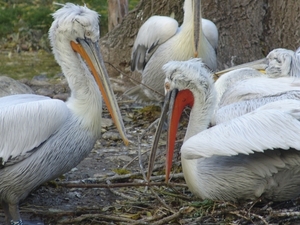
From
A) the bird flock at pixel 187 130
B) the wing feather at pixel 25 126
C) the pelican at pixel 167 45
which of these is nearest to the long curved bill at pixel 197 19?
the pelican at pixel 167 45

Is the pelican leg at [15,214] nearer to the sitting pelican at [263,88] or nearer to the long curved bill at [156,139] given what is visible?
the long curved bill at [156,139]

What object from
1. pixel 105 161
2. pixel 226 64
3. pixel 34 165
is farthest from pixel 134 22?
pixel 34 165

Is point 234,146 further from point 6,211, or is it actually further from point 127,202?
point 6,211

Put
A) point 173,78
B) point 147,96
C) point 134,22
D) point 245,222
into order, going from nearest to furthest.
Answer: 1. point 245,222
2. point 173,78
3. point 147,96
4. point 134,22

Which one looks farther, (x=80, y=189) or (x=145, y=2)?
(x=145, y=2)

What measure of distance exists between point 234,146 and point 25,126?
1.39 metres

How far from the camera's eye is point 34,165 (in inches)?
189

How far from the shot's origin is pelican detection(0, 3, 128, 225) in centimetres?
477

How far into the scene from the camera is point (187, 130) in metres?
5.05

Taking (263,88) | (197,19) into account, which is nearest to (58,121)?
(263,88)

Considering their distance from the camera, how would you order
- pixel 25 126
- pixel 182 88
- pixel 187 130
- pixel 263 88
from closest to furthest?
pixel 25 126, pixel 182 88, pixel 187 130, pixel 263 88

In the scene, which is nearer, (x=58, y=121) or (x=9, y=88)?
(x=58, y=121)

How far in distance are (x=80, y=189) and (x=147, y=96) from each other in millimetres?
2140

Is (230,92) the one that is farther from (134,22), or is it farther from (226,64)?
(134,22)
